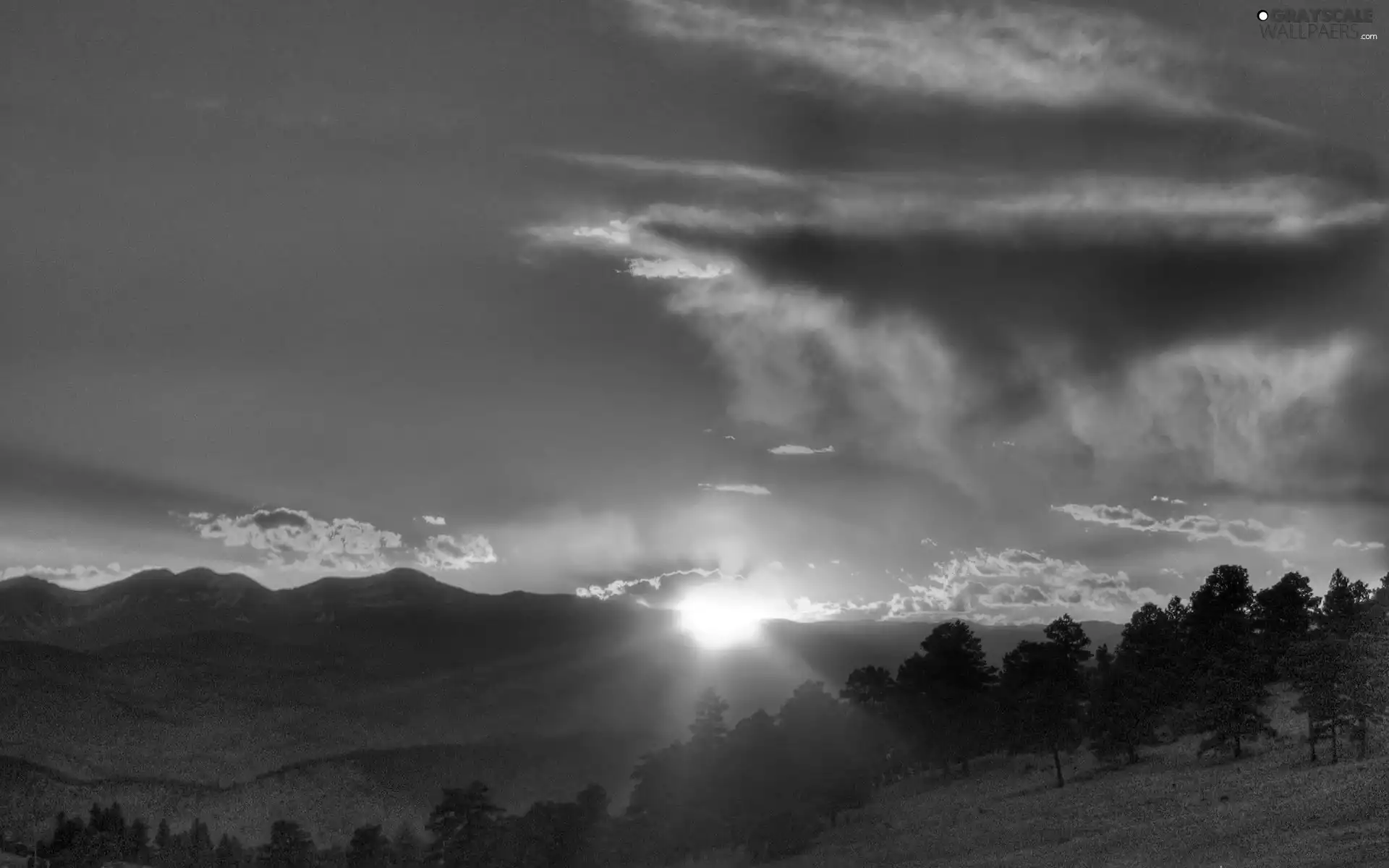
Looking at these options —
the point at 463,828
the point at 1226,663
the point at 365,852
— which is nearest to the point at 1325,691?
the point at 1226,663

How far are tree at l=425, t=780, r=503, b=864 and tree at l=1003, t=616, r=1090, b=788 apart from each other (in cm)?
5451

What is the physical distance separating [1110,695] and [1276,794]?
32265 millimetres

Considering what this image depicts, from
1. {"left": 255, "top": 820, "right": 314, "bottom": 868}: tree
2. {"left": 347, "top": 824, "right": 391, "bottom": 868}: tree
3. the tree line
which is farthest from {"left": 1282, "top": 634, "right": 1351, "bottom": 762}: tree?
{"left": 255, "top": 820, "right": 314, "bottom": 868}: tree

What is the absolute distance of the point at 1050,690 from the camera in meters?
100

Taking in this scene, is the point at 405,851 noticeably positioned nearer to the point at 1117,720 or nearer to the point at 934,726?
the point at 934,726

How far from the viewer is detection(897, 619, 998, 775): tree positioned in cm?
12056

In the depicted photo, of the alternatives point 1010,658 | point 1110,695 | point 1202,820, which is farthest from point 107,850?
point 1202,820

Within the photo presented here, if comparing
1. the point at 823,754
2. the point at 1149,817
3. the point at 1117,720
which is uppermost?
the point at 1117,720

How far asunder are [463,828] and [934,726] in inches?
1970

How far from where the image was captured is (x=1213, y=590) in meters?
135

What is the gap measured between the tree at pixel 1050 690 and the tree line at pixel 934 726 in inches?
7.6

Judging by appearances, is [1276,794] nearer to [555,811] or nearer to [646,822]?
[646,822]

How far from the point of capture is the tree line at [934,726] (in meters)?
98.6

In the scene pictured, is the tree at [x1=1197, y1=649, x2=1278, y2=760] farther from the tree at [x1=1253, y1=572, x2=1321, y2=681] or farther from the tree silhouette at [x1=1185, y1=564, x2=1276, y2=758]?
the tree at [x1=1253, y1=572, x2=1321, y2=681]
